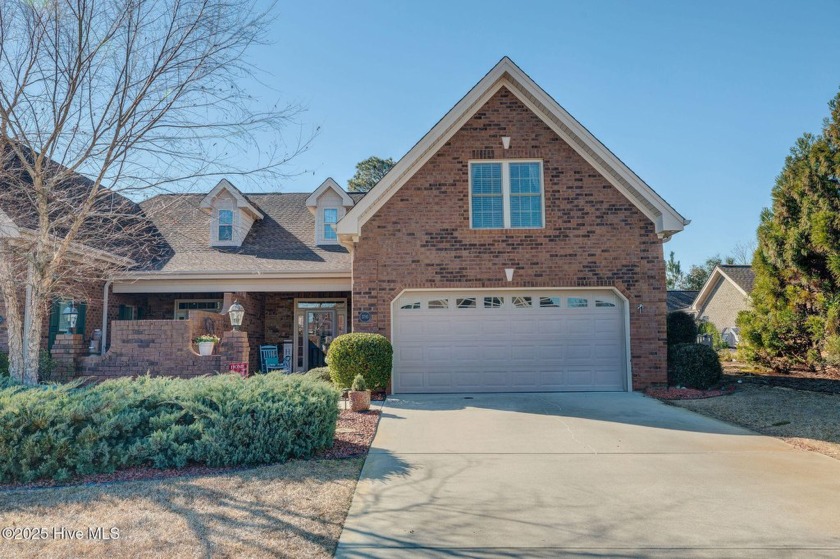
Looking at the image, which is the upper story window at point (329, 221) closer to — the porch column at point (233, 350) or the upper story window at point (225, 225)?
the upper story window at point (225, 225)

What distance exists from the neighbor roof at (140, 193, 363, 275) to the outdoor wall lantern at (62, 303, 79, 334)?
2213mm

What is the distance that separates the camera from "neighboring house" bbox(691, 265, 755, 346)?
28.1 m

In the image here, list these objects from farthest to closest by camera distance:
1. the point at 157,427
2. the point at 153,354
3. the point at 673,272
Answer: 1. the point at 673,272
2. the point at 153,354
3. the point at 157,427

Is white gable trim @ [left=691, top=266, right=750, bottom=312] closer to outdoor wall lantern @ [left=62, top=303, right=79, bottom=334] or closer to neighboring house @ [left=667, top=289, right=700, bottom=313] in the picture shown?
neighboring house @ [left=667, top=289, right=700, bottom=313]

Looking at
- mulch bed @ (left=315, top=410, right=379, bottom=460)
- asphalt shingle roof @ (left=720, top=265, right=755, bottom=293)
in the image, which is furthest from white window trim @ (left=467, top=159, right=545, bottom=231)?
asphalt shingle roof @ (left=720, top=265, right=755, bottom=293)

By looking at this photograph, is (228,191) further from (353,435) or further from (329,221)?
(353,435)

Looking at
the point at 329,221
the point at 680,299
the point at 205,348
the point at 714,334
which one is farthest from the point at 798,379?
the point at 680,299

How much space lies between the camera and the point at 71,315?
39.2 feet

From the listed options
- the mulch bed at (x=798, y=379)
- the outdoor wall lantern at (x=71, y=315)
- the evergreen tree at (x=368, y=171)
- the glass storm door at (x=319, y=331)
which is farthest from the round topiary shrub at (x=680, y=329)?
the evergreen tree at (x=368, y=171)

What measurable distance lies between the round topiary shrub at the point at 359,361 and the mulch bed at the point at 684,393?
550 cm

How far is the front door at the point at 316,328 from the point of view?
54.0 ft

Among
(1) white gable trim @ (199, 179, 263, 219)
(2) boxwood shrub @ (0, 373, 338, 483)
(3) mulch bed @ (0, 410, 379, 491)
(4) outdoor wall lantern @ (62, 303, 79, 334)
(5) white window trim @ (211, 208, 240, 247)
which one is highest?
(1) white gable trim @ (199, 179, 263, 219)

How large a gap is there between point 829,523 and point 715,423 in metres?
4.37

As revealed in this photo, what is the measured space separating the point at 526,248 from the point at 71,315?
991 centimetres
